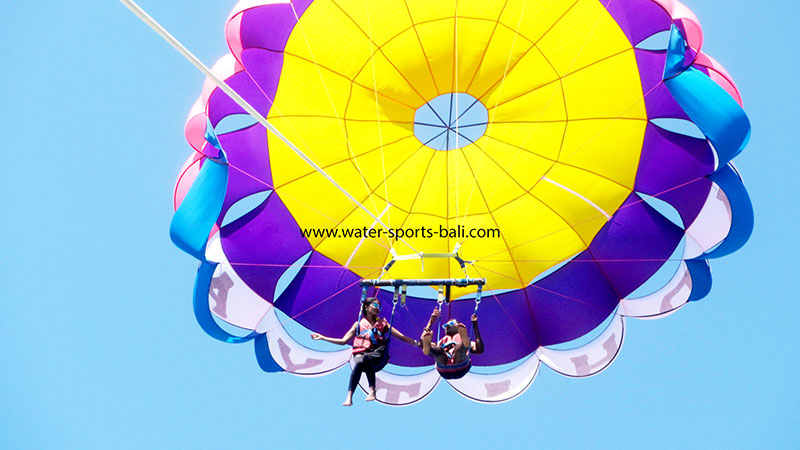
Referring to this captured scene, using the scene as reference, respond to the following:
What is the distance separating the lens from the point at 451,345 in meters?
6.73

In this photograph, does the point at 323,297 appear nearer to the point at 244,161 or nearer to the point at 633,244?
the point at 244,161

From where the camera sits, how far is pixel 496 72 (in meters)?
7.04

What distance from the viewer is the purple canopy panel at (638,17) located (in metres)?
6.36

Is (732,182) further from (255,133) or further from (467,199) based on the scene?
(255,133)

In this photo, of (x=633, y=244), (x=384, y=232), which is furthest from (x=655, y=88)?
(x=384, y=232)

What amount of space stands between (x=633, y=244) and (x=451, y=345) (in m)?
2.07

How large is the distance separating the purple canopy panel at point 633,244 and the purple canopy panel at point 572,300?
13 centimetres

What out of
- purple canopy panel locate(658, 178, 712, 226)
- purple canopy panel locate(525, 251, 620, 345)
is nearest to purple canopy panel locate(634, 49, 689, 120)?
A: purple canopy panel locate(658, 178, 712, 226)

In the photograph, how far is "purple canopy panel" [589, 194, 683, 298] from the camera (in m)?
7.24

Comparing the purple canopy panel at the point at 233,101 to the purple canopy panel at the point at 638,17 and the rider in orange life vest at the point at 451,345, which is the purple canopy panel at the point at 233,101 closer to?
the rider in orange life vest at the point at 451,345

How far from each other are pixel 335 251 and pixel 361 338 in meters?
1.23

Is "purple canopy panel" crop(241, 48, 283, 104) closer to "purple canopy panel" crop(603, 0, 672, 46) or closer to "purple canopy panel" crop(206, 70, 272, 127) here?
"purple canopy panel" crop(206, 70, 272, 127)

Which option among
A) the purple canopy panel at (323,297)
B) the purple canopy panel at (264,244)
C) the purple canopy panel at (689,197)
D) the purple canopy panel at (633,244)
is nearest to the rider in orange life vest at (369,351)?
the purple canopy panel at (323,297)

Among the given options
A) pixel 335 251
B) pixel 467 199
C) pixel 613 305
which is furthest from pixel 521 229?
pixel 335 251
